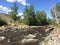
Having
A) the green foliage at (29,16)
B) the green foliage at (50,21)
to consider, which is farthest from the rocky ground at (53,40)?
the green foliage at (50,21)

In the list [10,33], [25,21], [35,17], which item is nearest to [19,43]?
[10,33]

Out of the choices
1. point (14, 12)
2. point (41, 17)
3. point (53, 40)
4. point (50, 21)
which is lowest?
point (50, 21)

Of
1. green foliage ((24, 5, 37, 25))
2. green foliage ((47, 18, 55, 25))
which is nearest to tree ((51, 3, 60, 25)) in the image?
green foliage ((47, 18, 55, 25))

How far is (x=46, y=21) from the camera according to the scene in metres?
38.3

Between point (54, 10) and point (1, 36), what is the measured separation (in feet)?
74.3

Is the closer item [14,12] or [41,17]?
[14,12]

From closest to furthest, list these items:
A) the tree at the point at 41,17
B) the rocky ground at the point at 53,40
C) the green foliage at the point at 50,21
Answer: the rocky ground at the point at 53,40 → the tree at the point at 41,17 → the green foliage at the point at 50,21

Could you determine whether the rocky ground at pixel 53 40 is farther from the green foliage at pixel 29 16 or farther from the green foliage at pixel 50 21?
the green foliage at pixel 50 21

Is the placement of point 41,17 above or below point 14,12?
below

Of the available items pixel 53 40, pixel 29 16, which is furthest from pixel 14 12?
pixel 53 40

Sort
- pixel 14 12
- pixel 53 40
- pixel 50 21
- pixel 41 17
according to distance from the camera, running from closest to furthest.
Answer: pixel 53 40
pixel 14 12
pixel 41 17
pixel 50 21

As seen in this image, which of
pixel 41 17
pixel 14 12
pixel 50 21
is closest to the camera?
pixel 14 12

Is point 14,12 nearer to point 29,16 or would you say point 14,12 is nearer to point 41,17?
point 29,16

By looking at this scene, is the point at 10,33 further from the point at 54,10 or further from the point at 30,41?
the point at 54,10
